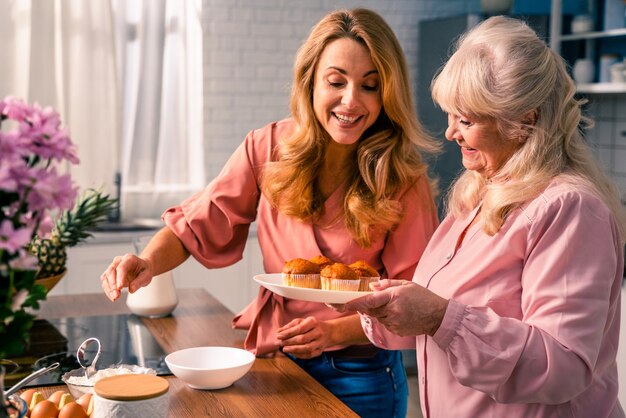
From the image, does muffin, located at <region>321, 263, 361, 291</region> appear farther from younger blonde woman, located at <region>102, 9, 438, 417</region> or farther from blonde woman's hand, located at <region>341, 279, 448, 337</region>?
blonde woman's hand, located at <region>341, 279, 448, 337</region>

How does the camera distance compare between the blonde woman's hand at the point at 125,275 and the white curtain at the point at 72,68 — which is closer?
the blonde woman's hand at the point at 125,275

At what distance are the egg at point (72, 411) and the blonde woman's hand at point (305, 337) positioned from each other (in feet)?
2.11

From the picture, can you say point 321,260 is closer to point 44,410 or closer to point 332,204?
point 332,204

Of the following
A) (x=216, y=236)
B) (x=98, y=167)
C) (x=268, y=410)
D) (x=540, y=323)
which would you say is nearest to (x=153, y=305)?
(x=216, y=236)

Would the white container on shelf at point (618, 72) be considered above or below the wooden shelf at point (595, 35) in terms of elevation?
below

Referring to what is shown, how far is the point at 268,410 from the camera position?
173 cm

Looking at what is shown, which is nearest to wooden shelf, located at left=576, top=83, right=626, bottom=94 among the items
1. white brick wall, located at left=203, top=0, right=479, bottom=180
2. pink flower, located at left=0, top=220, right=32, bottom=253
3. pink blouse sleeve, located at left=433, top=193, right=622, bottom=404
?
white brick wall, located at left=203, top=0, right=479, bottom=180

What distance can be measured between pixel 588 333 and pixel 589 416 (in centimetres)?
22

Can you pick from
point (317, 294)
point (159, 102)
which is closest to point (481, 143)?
point (317, 294)

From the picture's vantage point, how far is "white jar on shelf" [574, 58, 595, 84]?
4.79m

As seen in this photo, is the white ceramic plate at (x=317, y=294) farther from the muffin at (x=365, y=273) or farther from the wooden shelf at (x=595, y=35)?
the wooden shelf at (x=595, y=35)

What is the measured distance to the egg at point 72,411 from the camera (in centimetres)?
148

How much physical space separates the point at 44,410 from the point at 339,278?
0.80 meters

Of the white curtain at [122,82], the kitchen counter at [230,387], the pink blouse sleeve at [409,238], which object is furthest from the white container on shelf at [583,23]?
the kitchen counter at [230,387]
